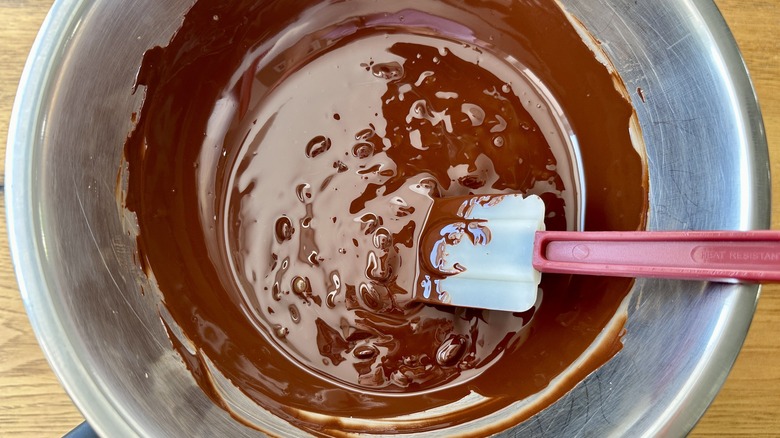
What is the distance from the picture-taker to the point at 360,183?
1059 mm

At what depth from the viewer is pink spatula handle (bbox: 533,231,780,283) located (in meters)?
0.66

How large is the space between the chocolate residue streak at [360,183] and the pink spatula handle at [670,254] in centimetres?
16

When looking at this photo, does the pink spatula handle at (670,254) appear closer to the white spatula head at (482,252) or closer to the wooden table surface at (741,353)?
the white spatula head at (482,252)

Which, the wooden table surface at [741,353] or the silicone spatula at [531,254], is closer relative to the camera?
the silicone spatula at [531,254]

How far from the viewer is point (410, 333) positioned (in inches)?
Result: 40.4

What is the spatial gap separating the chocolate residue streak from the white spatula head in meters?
0.05

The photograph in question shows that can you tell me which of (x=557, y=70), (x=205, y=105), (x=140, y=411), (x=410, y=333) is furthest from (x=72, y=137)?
(x=557, y=70)

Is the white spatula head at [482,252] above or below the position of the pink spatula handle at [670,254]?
above

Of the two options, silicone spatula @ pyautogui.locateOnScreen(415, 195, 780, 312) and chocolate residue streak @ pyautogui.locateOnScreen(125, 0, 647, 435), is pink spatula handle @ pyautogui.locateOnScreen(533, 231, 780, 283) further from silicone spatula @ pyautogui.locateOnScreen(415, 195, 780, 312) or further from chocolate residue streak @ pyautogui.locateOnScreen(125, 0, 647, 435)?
chocolate residue streak @ pyautogui.locateOnScreen(125, 0, 647, 435)

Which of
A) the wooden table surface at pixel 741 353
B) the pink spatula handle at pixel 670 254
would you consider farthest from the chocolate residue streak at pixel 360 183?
the wooden table surface at pixel 741 353

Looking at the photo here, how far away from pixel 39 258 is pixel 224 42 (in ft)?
1.64

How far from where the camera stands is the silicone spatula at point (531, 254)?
683mm

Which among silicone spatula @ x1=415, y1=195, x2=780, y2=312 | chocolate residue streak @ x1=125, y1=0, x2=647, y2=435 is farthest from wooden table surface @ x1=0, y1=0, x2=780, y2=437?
silicone spatula @ x1=415, y1=195, x2=780, y2=312

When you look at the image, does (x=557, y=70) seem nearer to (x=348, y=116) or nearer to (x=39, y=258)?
(x=348, y=116)
